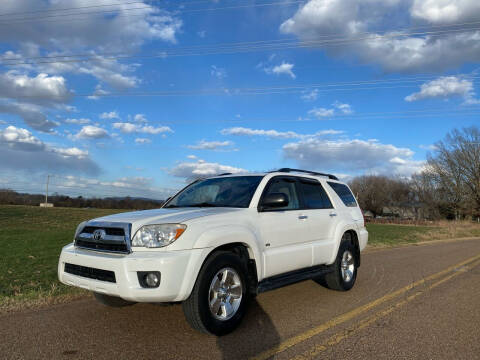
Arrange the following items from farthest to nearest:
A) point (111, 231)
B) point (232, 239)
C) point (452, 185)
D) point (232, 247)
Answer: point (452, 185)
point (232, 247)
point (232, 239)
point (111, 231)

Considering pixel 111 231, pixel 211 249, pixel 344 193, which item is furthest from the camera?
pixel 344 193

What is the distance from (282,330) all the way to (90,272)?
2.30 m

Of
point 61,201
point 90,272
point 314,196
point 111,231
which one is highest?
point 61,201

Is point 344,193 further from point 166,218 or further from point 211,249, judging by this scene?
point 166,218

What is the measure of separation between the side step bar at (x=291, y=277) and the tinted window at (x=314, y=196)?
989 mm

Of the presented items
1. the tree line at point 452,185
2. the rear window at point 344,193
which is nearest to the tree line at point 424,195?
the tree line at point 452,185

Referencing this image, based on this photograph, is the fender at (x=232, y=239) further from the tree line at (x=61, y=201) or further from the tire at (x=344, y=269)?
the tree line at (x=61, y=201)

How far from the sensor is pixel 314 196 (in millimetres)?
6465

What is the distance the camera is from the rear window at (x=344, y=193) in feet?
23.9

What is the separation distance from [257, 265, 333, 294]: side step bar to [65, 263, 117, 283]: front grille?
1800 mm

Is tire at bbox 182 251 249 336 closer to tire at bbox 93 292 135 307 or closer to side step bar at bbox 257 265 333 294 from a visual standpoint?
side step bar at bbox 257 265 333 294

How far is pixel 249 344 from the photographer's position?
4.06m

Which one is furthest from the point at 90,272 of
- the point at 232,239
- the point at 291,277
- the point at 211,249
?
the point at 291,277

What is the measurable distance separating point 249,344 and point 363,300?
2.71 m
